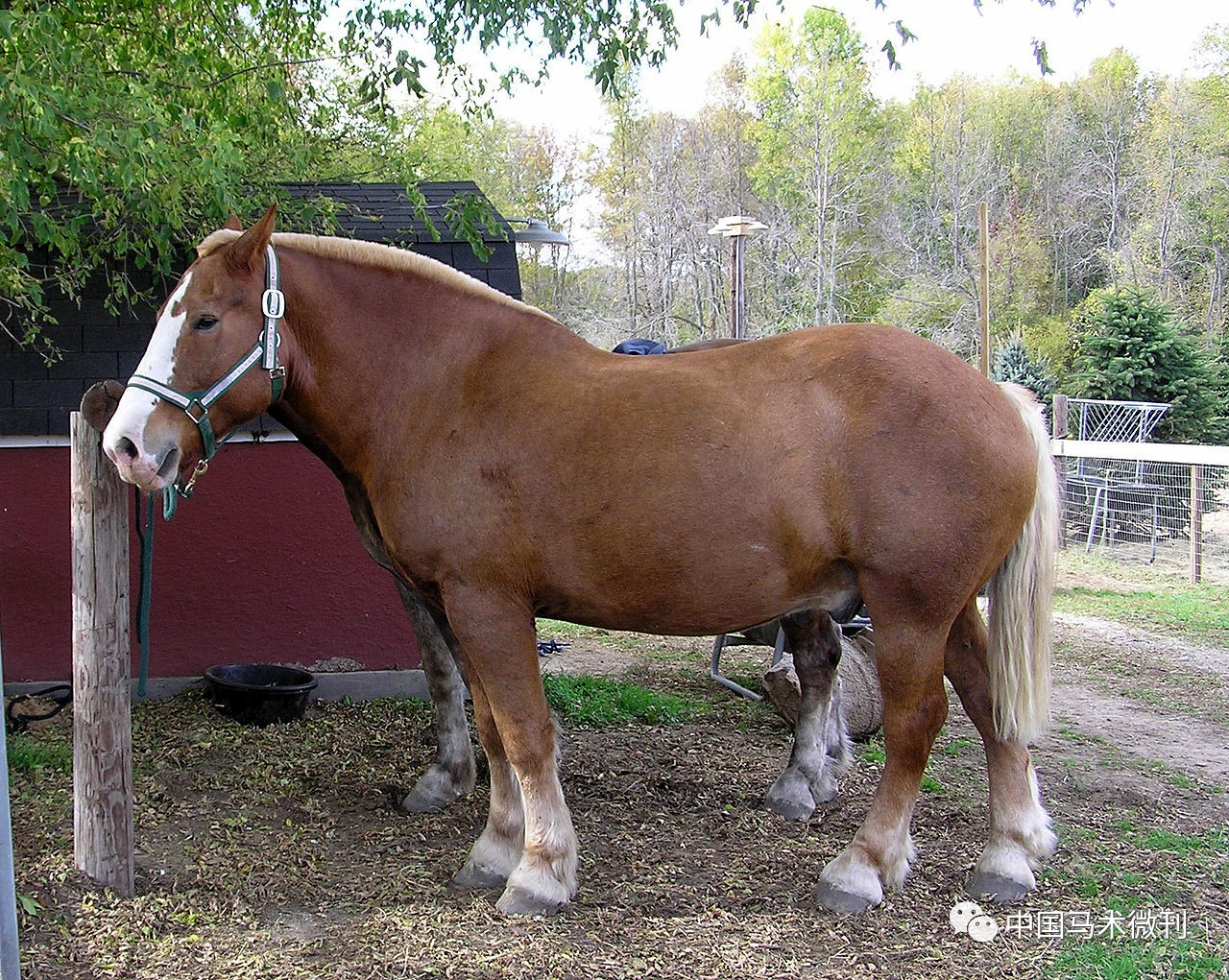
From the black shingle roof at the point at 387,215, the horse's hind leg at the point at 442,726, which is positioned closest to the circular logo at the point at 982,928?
the horse's hind leg at the point at 442,726

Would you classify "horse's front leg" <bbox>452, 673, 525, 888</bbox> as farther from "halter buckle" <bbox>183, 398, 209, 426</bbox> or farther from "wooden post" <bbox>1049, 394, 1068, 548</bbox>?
"wooden post" <bbox>1049, 394, 1068, 548</bbox>

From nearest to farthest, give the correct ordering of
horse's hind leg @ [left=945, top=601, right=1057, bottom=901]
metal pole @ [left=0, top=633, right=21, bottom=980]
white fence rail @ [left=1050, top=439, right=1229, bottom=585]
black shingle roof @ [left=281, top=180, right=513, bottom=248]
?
metal pole @ [left=0, top=633, right=21, bottom=980], horse's hind leg @ [left=945, top=601, right=1057, bottom=901], black shingle roof @ [left=281, top=180, right=513, bottom=248], white fence rail @ [left=1050, top=439, right=1229, bottom=585]

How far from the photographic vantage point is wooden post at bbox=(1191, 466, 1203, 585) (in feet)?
31.0

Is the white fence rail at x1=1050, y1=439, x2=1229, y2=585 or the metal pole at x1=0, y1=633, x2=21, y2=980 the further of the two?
the white fence rail at x1=1050, y1=439, x2=1229, y2=585

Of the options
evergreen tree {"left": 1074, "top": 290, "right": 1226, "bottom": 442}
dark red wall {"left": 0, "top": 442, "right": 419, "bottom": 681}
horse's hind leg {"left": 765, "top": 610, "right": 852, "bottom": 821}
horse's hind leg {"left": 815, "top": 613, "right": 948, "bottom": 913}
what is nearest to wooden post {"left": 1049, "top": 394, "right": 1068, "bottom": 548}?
A: evergreen tree {"left": 1074, "top": 290, "right": 1226, "bottom": 442}

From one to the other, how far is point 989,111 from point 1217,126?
23.6 feet

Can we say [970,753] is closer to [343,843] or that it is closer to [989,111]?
[343,843]

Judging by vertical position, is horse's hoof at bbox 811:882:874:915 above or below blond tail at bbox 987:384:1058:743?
below

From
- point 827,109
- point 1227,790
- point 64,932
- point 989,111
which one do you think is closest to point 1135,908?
point 1227,790

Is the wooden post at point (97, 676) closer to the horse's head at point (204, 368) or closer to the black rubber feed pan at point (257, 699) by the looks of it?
the horse's head at point (204, 368)

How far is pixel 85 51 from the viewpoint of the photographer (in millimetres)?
4316

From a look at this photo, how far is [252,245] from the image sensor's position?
3107 mm

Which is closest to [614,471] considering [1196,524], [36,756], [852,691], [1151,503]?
[852,691]

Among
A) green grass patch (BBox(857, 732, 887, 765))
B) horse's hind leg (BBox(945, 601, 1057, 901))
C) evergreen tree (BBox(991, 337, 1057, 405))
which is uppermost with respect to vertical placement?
evergreen tree (BBox(991, 337, 1057, 405))
